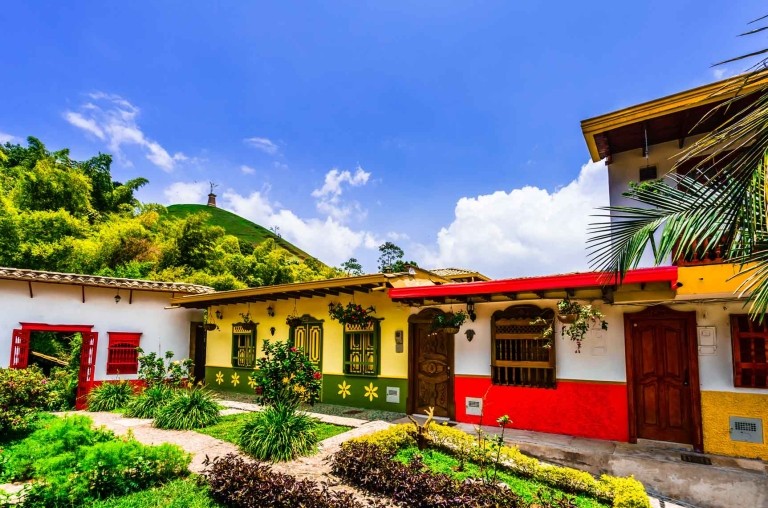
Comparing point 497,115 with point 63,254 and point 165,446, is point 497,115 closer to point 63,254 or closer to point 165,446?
point 165,446

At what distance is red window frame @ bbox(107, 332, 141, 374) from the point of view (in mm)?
11578

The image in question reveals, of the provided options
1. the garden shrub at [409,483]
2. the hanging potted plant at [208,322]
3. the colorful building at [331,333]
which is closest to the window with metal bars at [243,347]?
the colorful building at [331,333]

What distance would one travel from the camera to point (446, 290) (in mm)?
7918

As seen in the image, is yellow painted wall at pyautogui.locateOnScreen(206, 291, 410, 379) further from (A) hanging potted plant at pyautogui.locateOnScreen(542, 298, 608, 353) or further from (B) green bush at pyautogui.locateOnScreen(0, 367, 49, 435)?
(B) green bush at pyautogui.locateOnScreen(0, 367, 49, 435)

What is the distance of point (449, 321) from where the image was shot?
323 inches

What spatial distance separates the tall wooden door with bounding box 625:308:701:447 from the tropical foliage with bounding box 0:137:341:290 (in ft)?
58.1

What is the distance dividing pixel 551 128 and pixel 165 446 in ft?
37.0

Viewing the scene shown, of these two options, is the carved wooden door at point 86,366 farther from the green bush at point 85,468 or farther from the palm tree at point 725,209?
the palm tree at point 725,209

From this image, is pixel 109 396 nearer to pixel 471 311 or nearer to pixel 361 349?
pixel 361 349

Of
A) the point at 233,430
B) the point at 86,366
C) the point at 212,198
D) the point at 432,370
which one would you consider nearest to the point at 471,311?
the point at 432,370

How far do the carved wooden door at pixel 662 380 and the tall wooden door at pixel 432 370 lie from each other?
3353mm

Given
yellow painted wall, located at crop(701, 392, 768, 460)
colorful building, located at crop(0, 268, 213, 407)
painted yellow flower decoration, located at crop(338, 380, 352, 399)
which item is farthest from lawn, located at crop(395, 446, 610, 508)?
Result: colorful building, located at crop(0, 268, 213, 407)

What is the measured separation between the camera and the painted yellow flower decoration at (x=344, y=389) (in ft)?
33.1

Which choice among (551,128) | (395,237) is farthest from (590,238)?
(395,237)
